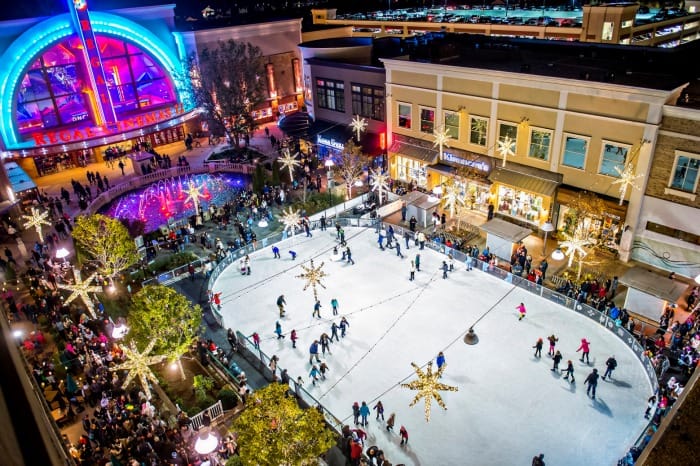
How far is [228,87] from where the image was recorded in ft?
151

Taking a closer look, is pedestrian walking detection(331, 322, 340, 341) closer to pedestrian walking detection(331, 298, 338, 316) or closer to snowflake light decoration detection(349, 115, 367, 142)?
Result: pedestrian walking detection(331, 298, 338, 316)

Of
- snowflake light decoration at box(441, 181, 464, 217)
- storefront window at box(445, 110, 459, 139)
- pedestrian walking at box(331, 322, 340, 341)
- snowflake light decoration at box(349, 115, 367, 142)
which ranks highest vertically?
storefront window at box(445, 110, 459, 139)

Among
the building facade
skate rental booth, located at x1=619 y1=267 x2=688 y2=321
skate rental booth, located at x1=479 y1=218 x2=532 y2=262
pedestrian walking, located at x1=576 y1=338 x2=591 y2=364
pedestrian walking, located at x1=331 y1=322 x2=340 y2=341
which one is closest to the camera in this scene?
pedestrian walking, located at x1=576 y1=338 x2=591 y2=364

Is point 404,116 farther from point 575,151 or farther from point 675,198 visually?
point 675,198

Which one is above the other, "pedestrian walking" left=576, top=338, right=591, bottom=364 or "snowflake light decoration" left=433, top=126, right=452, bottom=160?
"snowflake light decoration" left=433, top=126, right=452, bottom=160

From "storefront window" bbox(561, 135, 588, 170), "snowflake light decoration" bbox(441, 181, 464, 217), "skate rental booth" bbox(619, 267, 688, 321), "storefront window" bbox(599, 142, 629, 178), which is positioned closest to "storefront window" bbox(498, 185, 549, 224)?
"storefront window" bbox(561, 135, 588, 170)

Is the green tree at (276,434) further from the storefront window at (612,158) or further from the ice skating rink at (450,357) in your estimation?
the storefront window at (612,158)

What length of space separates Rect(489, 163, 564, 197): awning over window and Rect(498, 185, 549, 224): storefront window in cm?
42

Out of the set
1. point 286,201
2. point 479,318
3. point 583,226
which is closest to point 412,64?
point 286,201

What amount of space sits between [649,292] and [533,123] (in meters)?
11.8

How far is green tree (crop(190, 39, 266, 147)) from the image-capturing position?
45.7m

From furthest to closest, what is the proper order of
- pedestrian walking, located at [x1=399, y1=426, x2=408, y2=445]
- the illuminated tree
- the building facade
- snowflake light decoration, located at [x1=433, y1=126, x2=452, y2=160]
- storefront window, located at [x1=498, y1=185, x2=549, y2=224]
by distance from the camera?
the illuminated tree < snowflake light decoration, located at [x1=433, y1=126, x2=452, y2=160] < storefront window, located at [x1=498, y1=185, x2=549, y2=224] < the building facade < pedestrian walking, located at [x1=399, y1=426, x2=408, y2=445]

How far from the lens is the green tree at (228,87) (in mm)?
45688

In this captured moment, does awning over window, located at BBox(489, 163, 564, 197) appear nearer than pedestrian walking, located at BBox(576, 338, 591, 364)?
No
